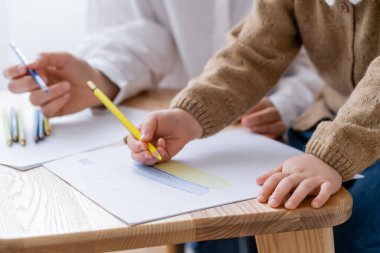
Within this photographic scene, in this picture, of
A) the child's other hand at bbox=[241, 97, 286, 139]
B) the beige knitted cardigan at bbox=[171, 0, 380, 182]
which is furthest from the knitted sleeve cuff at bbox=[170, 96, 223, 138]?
the child's other hand at bbox=[241, 97, 286, 139]

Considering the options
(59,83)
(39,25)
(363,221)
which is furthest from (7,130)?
(39,25)

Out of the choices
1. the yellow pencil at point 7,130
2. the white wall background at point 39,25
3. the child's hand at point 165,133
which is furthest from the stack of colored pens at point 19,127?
the white wall background at point 39,25

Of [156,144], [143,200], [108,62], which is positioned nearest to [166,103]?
[108,62]

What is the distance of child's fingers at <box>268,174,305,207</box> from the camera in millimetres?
486

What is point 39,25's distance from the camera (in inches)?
52.3

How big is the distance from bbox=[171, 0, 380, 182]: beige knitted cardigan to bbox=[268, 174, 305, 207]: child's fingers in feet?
0.15

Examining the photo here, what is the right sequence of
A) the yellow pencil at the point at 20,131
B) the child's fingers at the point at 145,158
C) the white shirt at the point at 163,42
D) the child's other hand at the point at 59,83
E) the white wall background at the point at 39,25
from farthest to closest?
the white wall background at the point at 39,25 → the white shirt at the point at 163,42 → the child's other hand at the point at 59,83 → the yellow pencil at the point at 20,131 → the child's fingers at the point at 145,158

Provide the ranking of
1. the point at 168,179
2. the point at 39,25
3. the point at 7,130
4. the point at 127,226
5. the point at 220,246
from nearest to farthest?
the point at 127,226, the point at 168,179, the point at 7,130, the point at 220,246, the point at 39,25

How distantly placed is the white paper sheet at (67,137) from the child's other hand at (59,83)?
0.06 feet

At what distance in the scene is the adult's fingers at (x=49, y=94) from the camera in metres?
0.77

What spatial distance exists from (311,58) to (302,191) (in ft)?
1.08

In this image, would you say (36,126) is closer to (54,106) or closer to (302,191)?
(54,106)

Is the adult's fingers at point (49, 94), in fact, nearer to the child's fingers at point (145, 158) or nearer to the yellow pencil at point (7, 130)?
the yellow pencil at point (7, 130)

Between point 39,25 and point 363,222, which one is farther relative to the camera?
point 39,25
